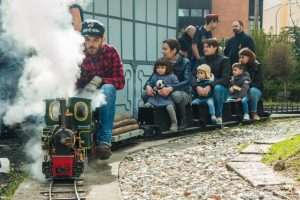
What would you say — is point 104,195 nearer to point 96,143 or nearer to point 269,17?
point 96,143

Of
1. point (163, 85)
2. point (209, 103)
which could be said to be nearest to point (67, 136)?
point (163, 85)

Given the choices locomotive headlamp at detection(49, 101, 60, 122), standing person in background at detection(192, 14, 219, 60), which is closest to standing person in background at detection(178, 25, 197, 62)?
standing person in background at detection(192, 14, 219, 60)

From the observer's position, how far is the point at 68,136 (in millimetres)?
6156

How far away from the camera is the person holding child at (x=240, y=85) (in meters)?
12.1

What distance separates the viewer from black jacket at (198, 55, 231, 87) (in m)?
11.2

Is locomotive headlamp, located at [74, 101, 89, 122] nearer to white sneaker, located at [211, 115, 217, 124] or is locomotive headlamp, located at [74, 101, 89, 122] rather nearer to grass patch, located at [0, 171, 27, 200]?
grass patch, located at [0, 171, 27, 200]

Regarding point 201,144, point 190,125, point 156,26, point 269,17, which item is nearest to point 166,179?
point 201,144

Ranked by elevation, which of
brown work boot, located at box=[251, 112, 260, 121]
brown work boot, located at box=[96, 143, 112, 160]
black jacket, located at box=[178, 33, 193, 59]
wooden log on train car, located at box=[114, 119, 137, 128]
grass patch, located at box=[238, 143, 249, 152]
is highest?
black jacket, located at box=[178, 33, 193, 59]

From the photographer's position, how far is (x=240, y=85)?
40.4ft

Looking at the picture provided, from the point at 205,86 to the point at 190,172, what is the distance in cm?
434

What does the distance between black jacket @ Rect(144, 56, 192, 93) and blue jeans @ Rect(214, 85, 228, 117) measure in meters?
0.48

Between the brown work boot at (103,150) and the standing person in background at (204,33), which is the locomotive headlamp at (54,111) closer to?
the brown work boot at (103,150)

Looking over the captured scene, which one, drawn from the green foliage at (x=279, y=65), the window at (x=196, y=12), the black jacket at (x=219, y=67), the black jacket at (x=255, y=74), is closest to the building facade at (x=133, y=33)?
the black jacket at (x=219, y=67)

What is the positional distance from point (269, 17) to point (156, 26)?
41408 millimetres
